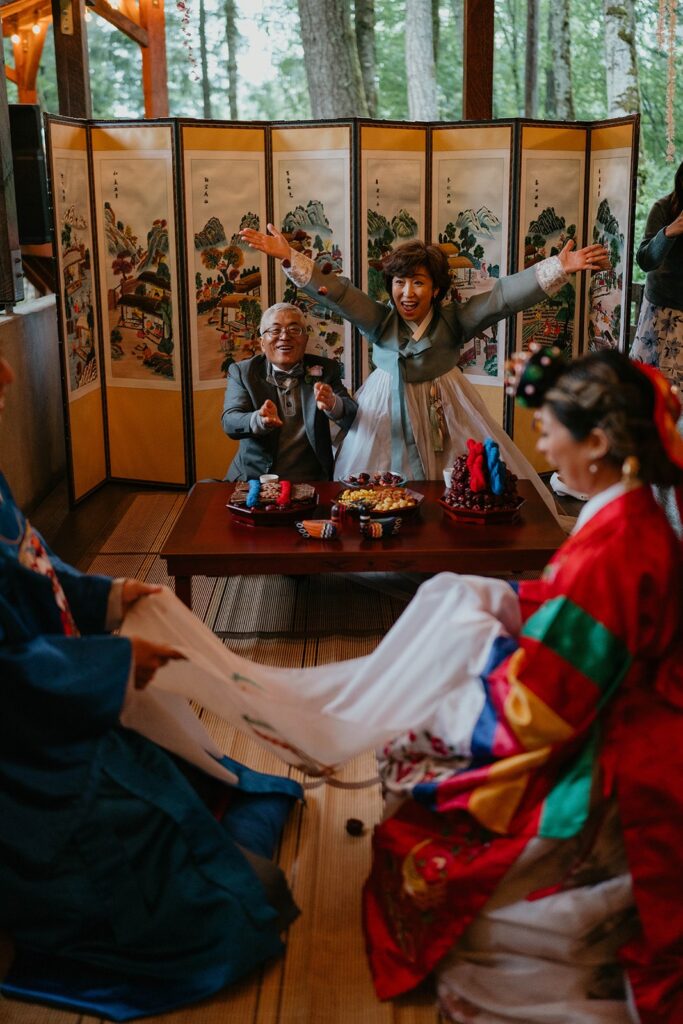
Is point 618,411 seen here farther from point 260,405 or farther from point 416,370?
point 260,405

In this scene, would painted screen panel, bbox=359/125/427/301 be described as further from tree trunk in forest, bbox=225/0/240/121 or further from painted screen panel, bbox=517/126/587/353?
tree trunk in forest, bbox=225/0/240/121

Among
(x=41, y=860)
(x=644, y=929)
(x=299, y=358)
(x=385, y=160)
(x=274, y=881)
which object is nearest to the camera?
(x=644, y=929)

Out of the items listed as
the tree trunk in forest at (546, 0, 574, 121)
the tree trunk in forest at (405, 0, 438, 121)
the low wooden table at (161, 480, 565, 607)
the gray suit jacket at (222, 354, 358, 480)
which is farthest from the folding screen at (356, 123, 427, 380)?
the tree trunk in forest at (546, 0, 574, 121)

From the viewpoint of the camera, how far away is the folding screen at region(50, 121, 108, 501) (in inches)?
205

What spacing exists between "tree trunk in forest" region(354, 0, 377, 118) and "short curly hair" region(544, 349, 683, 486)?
381 inches

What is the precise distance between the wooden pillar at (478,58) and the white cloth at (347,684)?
12.5 ft

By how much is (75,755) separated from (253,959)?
56 centimetres

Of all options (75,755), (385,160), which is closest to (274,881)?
(75,755)

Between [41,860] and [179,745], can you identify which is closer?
[41,860]

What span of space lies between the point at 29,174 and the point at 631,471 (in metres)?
4.32

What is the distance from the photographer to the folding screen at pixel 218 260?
5.37 metres

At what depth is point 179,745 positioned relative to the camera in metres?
2.38

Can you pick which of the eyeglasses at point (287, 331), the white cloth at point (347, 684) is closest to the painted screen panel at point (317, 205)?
the eyeglasses at point (287, 331)

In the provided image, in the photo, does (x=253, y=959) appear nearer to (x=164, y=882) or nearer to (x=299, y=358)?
(x=164, y=882)
